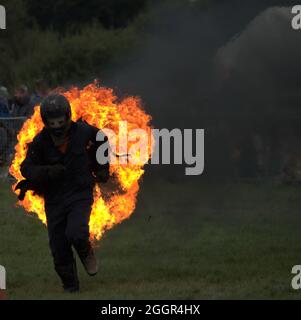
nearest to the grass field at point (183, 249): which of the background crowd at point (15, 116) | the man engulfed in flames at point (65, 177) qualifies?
the man engulfed in flames at point (65, 177)

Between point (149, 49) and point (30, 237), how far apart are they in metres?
3.12

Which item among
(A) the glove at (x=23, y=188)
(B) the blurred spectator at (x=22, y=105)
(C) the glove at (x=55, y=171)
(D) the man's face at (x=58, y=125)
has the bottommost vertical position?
(A) the glove at (x=23, y=188)

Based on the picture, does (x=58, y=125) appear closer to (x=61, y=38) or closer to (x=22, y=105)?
(x=22, y=105)

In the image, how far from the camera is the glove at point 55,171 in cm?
1096

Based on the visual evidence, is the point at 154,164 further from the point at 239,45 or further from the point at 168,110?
the point at 239,45

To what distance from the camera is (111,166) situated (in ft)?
40.7

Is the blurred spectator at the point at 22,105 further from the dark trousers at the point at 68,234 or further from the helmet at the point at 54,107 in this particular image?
the helmet at the point at 54,107

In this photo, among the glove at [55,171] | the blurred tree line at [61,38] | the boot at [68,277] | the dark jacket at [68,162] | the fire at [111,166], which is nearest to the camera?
the glove at [55,171]

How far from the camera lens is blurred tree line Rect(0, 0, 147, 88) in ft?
104

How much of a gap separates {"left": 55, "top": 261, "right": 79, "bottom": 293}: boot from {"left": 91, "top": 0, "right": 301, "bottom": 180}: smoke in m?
3.66

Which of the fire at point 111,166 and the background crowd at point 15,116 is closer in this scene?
the fire at point 111,166

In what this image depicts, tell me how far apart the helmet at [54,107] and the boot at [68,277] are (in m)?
1.60

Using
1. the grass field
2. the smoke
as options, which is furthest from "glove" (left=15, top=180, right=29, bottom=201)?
the smoke

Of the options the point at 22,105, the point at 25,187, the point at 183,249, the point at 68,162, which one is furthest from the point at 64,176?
the point at 22,105
